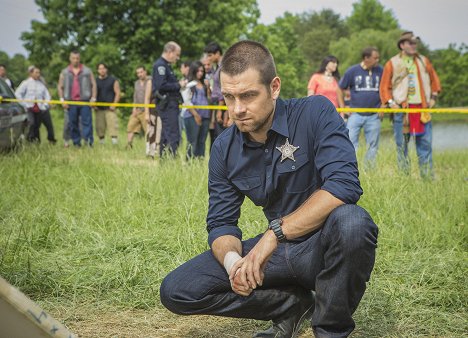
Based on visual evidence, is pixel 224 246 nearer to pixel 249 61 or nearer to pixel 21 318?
pixel 249 61

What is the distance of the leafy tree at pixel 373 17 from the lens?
80562 mm

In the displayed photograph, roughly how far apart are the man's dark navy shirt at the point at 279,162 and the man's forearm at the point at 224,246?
0.12ft

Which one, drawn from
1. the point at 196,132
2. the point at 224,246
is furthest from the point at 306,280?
the point at 196,132

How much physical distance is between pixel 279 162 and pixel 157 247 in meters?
2.07

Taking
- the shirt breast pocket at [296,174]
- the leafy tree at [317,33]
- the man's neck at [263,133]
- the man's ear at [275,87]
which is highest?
the leafy tree at [317,33]

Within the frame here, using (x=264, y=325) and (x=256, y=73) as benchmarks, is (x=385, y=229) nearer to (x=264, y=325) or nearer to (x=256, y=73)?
(x=264, y=325)

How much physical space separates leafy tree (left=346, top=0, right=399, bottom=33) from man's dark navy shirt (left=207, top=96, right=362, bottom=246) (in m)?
Answer: 80.4

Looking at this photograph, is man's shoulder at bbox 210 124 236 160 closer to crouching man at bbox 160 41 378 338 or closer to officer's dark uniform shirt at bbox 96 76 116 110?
crouching man at bbox 160 41 378 338

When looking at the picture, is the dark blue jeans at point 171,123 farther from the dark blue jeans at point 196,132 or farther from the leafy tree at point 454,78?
the leafy tree at point 454,78

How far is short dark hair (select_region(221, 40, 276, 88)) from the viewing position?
2.99 meters

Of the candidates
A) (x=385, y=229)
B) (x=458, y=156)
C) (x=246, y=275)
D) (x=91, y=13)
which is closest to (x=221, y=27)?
(x=91, y=13)

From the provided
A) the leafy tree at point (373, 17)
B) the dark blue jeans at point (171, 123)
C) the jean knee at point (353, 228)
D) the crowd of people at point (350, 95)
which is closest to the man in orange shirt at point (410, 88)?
the crowd of people at point (350, 95)

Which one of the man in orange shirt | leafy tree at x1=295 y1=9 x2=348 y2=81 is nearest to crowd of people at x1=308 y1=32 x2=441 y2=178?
the man in orange shirt

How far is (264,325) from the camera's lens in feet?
12.5
